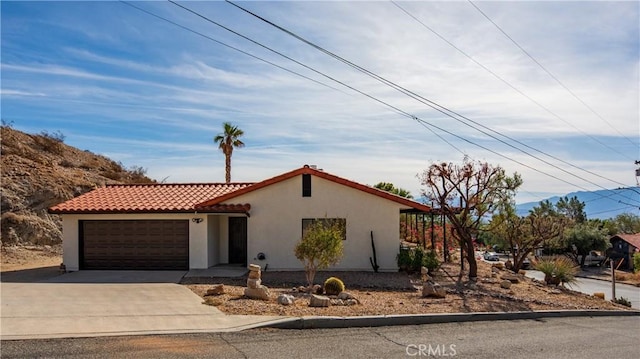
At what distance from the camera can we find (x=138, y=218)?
20375 mm

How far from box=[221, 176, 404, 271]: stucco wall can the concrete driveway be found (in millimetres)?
4403

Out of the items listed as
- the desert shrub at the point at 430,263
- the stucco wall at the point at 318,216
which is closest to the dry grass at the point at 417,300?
the desert shrub at the point at 430,263

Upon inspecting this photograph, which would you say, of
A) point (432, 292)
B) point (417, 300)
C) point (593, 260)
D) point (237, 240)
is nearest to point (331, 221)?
point (237, 240)

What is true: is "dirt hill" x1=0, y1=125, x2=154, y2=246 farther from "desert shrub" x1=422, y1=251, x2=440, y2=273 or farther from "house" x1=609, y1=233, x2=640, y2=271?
"house" x1=609, y1=233, x2=640, y2=271

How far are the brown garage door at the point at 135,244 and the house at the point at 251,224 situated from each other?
4 centimetres

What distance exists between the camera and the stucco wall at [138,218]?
19938 mm

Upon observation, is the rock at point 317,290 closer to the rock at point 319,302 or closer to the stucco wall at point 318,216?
the rock at point 319,302

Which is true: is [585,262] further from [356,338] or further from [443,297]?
[356,338]

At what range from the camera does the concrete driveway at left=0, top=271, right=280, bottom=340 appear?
387 inches

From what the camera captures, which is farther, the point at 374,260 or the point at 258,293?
the point at 374,260

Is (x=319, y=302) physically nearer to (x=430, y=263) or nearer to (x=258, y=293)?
(x=258, y=293)

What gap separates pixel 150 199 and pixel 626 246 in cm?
6174

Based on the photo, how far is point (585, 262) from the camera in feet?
214

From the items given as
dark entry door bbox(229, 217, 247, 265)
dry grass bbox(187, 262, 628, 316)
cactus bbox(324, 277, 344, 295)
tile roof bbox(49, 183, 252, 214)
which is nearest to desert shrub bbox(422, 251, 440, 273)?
dry grass bbox(187, 262, 628, 316)
